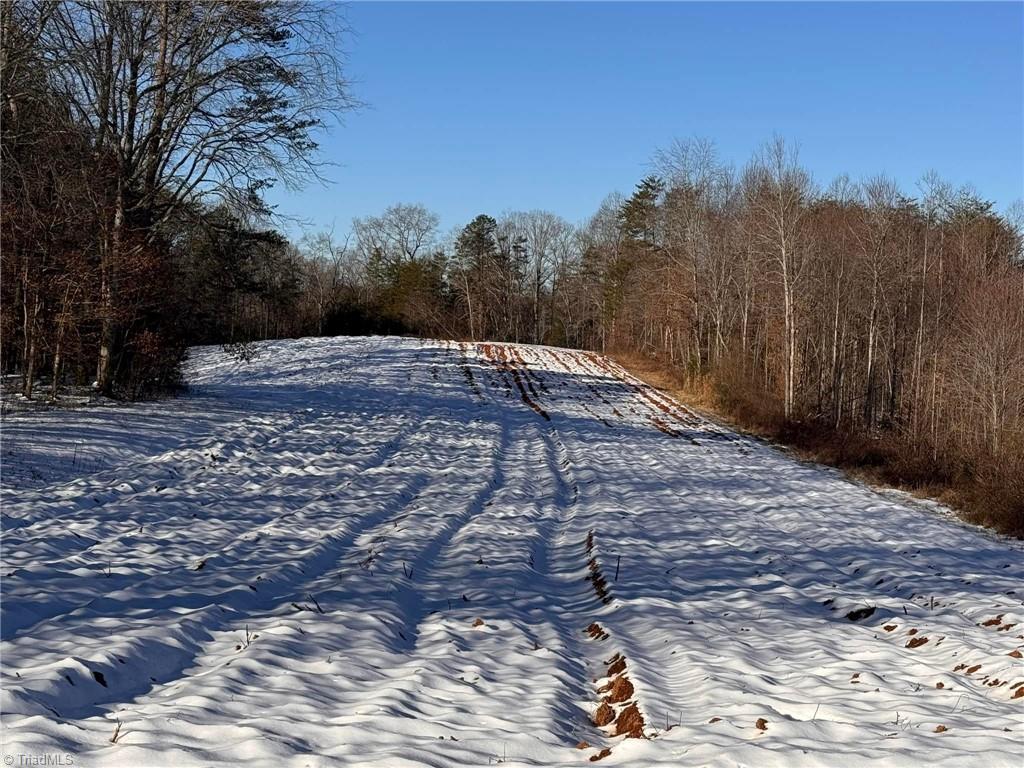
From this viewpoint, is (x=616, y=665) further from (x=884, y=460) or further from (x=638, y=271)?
(x=638, y=271)

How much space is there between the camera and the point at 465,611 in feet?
25.8

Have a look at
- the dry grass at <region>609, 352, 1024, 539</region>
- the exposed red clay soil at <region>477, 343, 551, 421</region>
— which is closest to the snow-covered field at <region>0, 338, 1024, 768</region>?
the dry grass at <region>609, 352, 1024, 539</region>

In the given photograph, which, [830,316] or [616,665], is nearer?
[616,665]

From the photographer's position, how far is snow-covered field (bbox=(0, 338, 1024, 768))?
491cm

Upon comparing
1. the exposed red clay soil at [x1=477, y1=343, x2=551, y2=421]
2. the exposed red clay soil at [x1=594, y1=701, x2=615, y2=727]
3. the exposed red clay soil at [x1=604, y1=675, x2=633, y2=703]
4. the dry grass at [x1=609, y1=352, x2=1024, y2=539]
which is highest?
the exposed red clay soil at [x1=477, y1=343, x2=551, y2=421]

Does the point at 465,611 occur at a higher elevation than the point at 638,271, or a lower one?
lower

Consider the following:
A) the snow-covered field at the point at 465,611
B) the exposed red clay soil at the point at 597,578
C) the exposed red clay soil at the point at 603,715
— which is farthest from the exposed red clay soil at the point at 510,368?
the exposed red clay soil at the point at 603,715

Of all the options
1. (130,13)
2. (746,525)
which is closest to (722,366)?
(746,525)

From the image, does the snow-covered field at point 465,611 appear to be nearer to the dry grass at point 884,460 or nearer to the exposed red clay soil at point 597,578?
the exposed red clay soil at point 597,578

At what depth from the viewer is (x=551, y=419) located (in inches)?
1030

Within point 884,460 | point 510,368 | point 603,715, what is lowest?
point 603,715

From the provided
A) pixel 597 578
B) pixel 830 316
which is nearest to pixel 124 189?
pixel 597 578

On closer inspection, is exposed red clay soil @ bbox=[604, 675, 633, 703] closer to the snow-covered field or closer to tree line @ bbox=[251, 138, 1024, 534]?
the snow-covered field

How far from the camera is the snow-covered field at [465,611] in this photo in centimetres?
491
